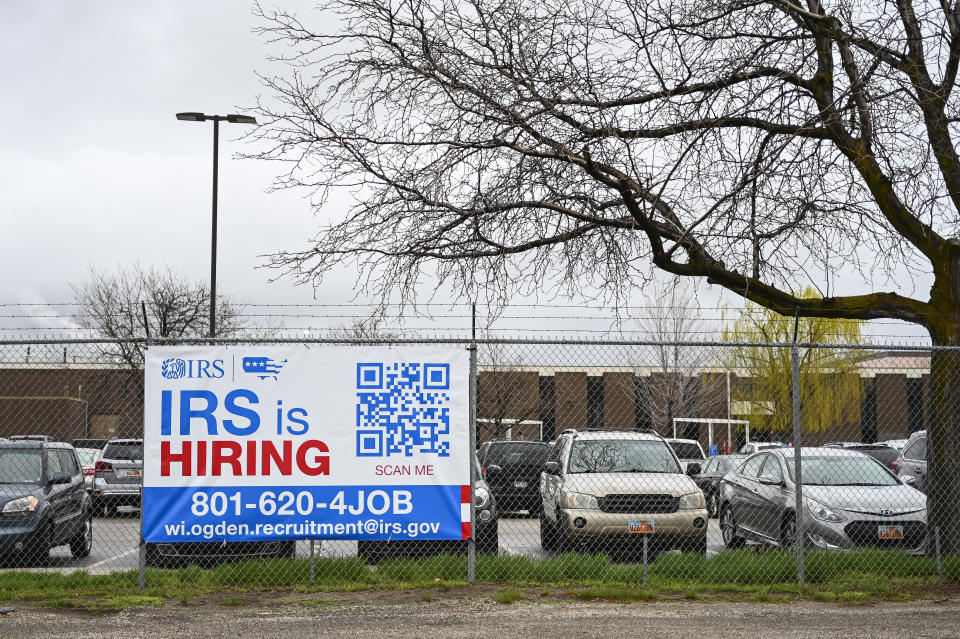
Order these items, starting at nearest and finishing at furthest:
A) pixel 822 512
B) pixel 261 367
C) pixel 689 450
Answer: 1. pixel 261 367
2. pixel 822 512
3. pixel 689 450

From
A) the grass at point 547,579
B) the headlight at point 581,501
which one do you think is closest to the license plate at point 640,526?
the grass at point 547,579

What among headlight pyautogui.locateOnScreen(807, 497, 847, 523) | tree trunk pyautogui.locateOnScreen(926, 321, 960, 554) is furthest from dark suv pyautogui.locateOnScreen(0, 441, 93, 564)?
tree trunk pyautogui.locateOnScreen(926, 321, 960, 554)

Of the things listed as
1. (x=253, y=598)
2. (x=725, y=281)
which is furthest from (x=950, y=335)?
(x=253, y=598)

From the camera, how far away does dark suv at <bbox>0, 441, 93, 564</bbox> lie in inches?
444

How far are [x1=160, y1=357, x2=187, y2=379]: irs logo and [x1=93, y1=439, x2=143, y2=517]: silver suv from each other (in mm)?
8932

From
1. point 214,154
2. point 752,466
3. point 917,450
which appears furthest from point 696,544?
point 214,154

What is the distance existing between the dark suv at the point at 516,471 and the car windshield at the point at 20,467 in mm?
7305

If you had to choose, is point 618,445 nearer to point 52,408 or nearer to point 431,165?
point 431,165

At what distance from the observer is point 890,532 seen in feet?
37.1

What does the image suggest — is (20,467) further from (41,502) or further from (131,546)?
(131,546)

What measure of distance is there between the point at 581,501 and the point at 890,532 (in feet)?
11.7

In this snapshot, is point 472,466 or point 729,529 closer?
point 472,466

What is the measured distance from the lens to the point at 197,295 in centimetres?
3506

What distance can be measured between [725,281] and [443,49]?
4097 mm
